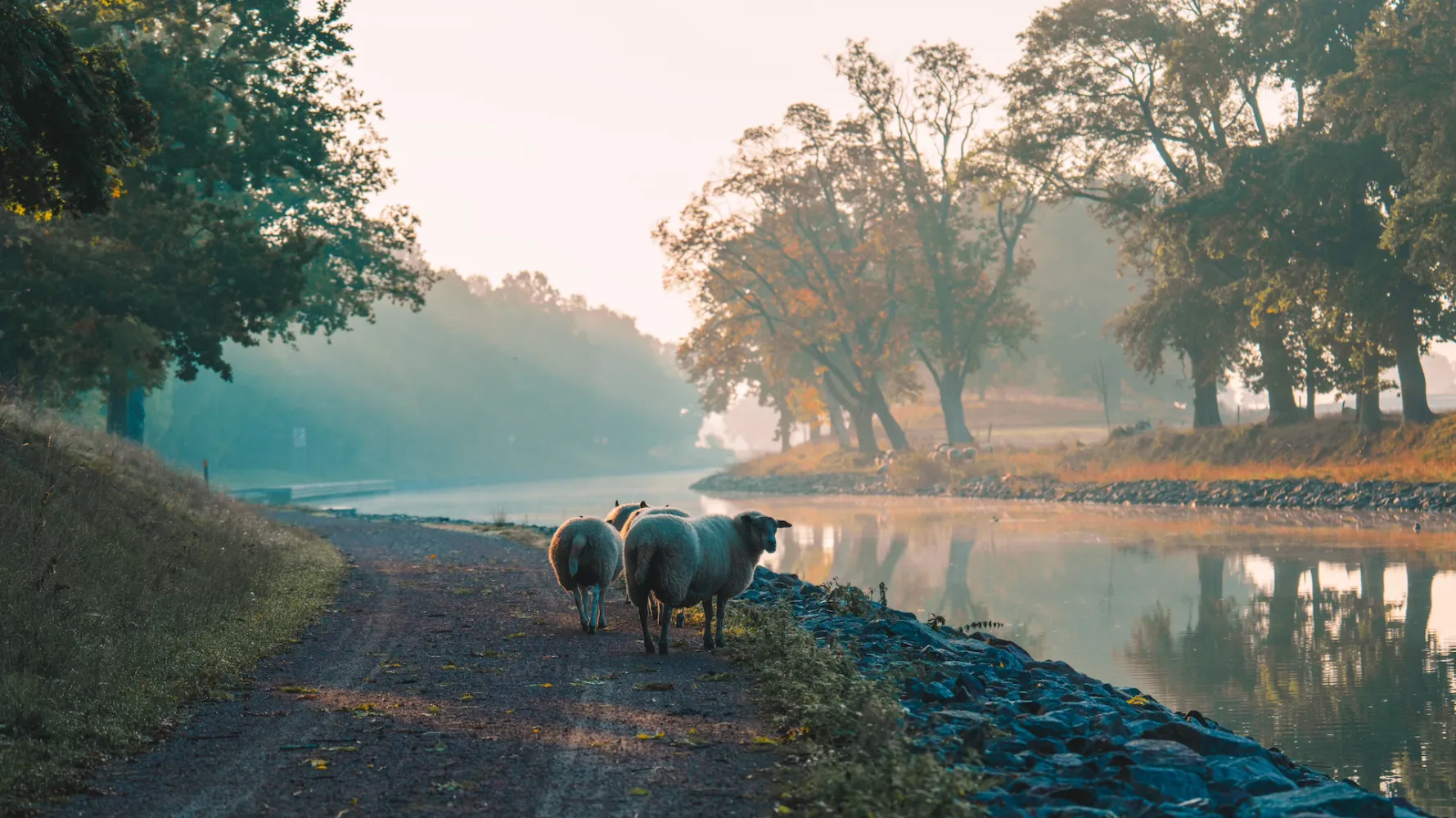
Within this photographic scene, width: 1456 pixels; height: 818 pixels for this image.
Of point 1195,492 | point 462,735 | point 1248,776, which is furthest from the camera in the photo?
point 1195,492

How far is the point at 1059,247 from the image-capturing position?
114250mm

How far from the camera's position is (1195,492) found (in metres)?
48.9

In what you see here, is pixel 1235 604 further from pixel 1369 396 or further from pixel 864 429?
pixel 864 429

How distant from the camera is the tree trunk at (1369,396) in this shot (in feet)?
141

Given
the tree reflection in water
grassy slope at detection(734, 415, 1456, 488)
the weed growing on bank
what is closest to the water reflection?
the tree reflection in water

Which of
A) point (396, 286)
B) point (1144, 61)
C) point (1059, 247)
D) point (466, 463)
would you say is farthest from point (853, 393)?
point (466, 463)

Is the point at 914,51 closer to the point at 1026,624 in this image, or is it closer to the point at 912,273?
the point at 912,273

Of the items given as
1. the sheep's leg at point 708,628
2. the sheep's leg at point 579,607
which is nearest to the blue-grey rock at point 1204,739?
the sheep's leg at point 708,628

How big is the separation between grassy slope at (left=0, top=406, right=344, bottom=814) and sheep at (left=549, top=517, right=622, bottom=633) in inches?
132

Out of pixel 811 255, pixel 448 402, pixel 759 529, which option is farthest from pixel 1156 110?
pixel 448 402

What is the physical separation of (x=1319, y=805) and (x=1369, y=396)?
134ft

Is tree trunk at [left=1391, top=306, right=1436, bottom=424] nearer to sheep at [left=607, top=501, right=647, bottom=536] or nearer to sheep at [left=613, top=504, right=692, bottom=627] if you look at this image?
sheep at [left=607, top=501, right=647, bottom=536]

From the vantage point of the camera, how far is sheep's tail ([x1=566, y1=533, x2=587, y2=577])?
16.2 meters

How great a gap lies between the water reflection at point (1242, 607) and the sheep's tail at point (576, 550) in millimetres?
6797
